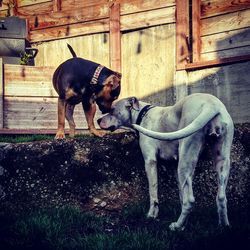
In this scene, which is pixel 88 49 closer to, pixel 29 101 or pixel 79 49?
pixel 79 49

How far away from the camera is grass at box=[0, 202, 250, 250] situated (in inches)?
167

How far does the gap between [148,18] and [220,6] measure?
1472 mm

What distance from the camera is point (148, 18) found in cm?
1004

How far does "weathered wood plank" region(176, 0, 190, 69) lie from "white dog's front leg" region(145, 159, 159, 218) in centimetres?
444

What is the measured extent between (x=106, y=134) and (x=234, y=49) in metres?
3.47

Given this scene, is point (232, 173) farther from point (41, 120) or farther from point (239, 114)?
point (41, 120)

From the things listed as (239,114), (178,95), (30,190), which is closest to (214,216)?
(30,190)

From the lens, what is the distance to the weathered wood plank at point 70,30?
1039 centimetres

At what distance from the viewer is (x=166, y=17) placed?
9.84 metres

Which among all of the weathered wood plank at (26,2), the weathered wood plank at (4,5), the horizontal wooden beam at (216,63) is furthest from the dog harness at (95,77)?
the weathered wood plank at (4,5)

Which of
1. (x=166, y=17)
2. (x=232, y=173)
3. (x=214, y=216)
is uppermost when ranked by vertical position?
(x=166, y=17)

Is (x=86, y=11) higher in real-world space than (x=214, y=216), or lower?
higher

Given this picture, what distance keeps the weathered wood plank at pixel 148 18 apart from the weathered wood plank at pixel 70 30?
43 centimetres

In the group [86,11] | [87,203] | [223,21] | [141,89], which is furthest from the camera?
[86,11]
